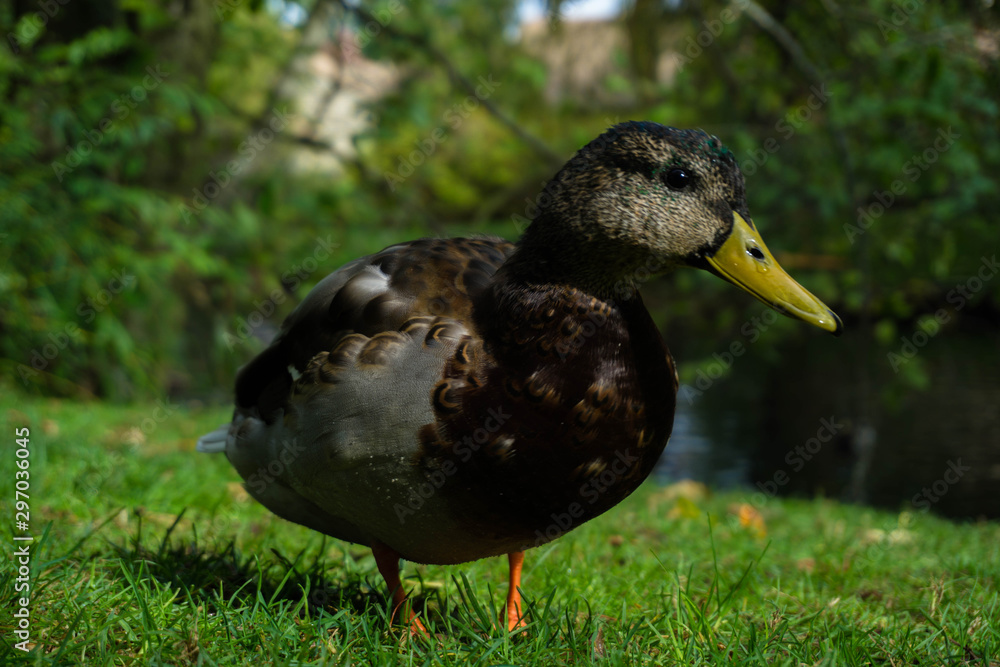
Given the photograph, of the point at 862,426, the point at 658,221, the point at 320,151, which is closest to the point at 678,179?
the point at 658,221

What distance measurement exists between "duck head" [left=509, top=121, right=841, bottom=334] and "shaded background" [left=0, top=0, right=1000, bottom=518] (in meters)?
2.21

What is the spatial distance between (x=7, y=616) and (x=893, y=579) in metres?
2.50

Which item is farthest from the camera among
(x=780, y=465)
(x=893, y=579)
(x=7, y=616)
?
(x=780, y=465)

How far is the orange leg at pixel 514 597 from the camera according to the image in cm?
194

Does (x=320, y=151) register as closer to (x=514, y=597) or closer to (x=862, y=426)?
(x=862, y=426)

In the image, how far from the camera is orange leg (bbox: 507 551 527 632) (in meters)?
1.94

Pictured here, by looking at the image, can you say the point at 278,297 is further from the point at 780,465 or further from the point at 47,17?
the point at 780,465

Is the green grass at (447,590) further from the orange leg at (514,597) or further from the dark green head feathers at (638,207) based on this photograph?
the dark green head feathers at (638,207)

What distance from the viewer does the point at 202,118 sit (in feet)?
22.3

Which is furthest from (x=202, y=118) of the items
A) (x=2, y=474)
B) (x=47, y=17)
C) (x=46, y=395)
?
(x=2, y=474)

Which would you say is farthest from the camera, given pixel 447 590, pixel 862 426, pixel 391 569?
pixel 862 426

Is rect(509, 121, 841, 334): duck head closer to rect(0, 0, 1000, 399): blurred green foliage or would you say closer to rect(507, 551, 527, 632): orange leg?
rect(507, 551, 527, 632): orange leg

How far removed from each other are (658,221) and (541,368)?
0.39 meters

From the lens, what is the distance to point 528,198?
6.33 metres
